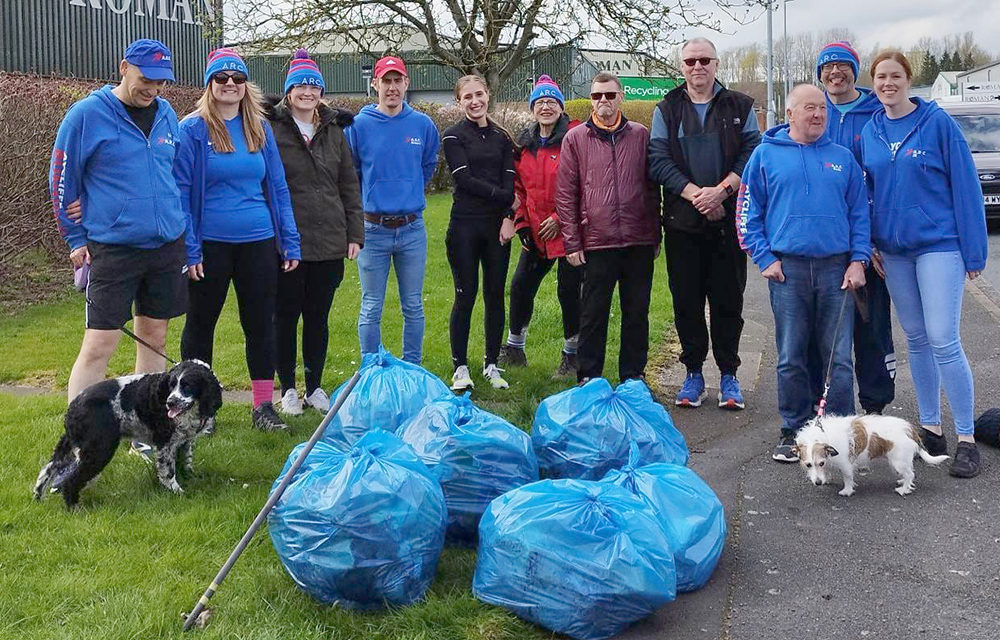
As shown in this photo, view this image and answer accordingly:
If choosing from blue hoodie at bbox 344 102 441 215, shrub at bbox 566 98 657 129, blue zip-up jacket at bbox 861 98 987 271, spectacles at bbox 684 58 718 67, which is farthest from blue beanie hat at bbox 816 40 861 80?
shrub at bbox 566 98 657 129

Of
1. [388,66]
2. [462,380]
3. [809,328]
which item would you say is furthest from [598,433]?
[388,66]

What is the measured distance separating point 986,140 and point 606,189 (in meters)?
13.5

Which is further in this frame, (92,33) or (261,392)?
(92,33)

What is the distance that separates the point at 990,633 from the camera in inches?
128

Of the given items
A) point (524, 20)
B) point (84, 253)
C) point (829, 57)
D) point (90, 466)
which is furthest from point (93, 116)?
point (524, 20)

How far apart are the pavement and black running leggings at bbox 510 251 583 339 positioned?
136 cm

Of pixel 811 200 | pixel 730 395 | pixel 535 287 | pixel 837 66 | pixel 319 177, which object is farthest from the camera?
pixel 535 287

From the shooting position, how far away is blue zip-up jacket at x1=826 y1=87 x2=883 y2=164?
529 centimetres

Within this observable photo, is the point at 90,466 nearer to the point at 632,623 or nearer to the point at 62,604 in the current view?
the point at 62,604

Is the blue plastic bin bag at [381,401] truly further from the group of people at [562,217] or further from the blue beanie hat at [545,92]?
the blue beanie hat at [545,92]

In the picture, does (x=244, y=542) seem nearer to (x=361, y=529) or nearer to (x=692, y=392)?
(x=361, y=529)

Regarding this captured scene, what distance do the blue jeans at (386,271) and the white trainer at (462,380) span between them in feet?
1.12

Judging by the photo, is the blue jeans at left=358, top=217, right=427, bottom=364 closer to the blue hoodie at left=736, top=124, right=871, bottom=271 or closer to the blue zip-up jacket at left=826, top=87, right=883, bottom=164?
the blue hoodie at left=736, top=124, right=871, bottom=271

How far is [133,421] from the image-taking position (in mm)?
4414
